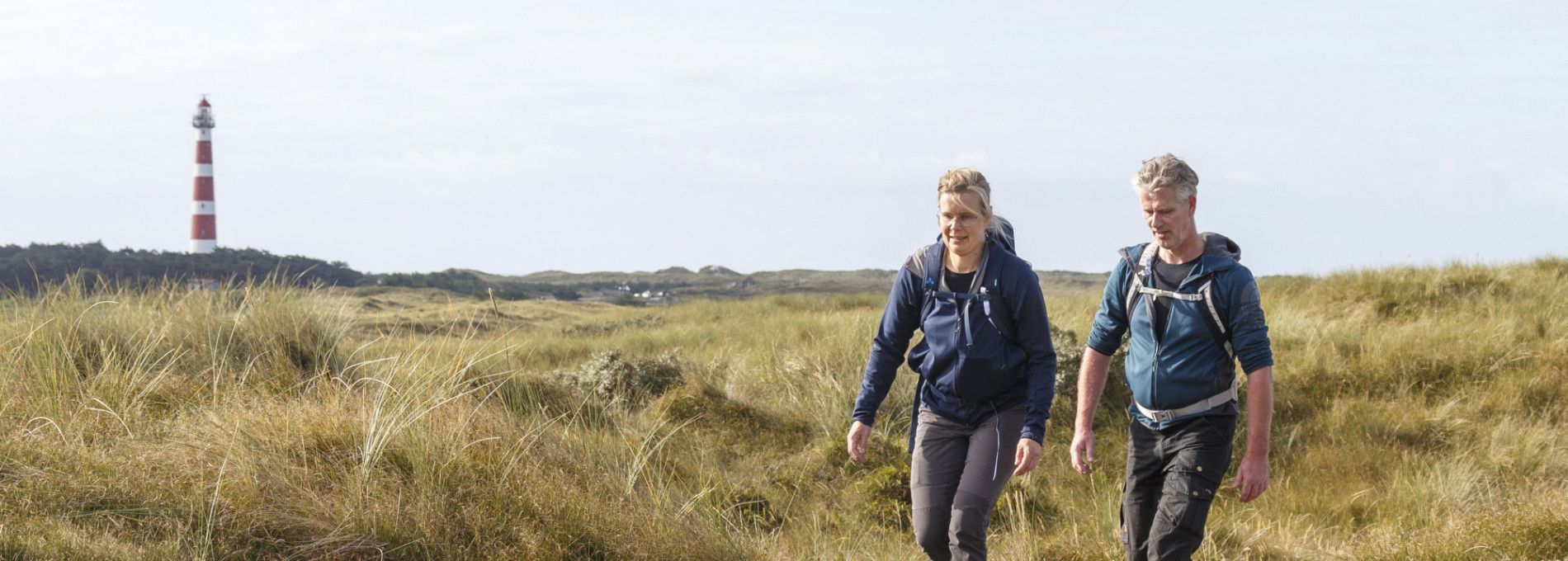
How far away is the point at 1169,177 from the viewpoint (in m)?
4.09

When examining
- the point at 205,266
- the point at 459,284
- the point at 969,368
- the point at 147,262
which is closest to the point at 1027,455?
the point at 969,368

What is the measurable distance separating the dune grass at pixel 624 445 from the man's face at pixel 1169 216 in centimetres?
204

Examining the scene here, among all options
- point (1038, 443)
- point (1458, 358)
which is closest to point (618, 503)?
point (1038, 443)

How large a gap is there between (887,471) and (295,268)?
57.0m

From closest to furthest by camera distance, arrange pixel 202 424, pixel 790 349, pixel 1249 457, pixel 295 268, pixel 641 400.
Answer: pixel 1249 457 < pixel 202 424 < pixel 641 400 < pixel 790 349 < pixel 295 268

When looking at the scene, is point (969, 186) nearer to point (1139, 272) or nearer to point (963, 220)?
point (963, 220)

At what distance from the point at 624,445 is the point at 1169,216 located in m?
4.25

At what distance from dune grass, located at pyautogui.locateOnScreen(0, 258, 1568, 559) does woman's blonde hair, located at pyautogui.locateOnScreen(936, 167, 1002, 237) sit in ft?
6.52

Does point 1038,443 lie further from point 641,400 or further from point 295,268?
point 295,268

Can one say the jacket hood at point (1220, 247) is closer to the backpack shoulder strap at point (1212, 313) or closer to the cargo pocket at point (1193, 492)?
the backpack shoulder strap at point (1212, 313)

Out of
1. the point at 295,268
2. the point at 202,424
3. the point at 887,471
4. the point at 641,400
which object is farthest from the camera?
the point at 295,268

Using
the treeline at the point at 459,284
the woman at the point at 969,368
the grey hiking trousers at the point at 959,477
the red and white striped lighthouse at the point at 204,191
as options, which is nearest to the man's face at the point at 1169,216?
the woman at the point at 969,368

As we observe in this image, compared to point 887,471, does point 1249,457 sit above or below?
above

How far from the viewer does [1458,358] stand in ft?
34.3
